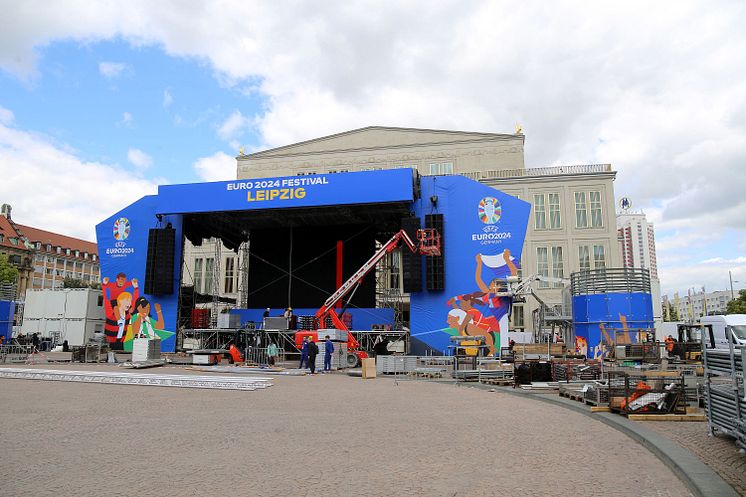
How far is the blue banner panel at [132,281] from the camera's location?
35.3m

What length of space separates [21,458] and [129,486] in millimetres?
2240

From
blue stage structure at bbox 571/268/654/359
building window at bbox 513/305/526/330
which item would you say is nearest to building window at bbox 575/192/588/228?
building window at bbox 513/305/526/330

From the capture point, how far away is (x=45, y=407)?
11.9 meters

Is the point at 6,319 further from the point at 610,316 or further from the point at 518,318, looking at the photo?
the point at 518,318

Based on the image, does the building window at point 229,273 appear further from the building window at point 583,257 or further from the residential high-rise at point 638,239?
the residential high-rise at point 638,239

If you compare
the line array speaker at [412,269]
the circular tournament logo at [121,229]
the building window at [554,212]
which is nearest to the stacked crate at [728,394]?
the line array speaker at [412,269]

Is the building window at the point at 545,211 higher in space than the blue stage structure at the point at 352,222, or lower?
higher

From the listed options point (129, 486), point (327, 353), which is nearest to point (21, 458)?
point (129, 486)

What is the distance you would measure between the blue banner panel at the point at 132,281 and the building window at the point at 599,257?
108ft

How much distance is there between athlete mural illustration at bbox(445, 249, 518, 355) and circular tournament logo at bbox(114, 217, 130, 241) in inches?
863

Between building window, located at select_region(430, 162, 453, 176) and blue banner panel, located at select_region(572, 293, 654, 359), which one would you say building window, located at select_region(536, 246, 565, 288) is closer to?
building window, located at select_region(430, 162, 453, 176)

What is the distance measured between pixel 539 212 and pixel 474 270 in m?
21.7

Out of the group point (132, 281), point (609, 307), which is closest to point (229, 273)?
point (132, 281)

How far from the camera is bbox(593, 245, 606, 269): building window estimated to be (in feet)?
155
